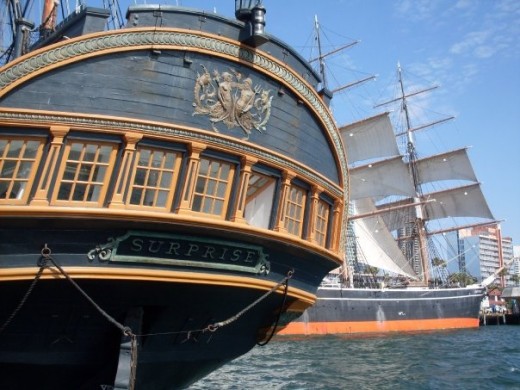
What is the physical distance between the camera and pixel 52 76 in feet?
19.7

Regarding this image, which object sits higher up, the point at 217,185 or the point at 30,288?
the point at 217,185

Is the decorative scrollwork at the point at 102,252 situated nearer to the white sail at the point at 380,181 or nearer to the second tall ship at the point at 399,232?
the second tall ship at the point at 399,232

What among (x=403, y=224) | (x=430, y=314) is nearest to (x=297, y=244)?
(x=430, y=314)

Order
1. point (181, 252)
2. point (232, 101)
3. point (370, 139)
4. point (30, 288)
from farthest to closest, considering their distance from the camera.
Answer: point (370, 139)
point (232, 101)
point (181, 252)
point (30, 288)

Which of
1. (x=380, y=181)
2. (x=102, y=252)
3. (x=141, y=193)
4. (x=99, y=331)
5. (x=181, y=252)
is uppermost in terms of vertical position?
(x=380, y=181)

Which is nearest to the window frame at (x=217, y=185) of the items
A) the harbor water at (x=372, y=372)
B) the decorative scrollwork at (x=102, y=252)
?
the decorative scrollwork at (x=102, y=252)

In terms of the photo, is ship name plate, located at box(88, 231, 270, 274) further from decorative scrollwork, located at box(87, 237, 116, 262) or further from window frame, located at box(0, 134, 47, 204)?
window frame, located at box(0, 134, 47, 204)

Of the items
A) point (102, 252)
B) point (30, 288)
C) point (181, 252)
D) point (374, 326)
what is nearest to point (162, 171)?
point (181, 252)

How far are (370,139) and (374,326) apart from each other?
21.7 meters

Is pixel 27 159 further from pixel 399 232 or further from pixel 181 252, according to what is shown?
pixel 399 232

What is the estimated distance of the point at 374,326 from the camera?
39.4 m

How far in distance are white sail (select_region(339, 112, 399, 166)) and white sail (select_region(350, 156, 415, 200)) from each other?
1253 millimetres

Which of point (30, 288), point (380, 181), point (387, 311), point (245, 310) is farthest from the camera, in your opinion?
point (380, 181)

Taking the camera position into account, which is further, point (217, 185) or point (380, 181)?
point (380, 181)
